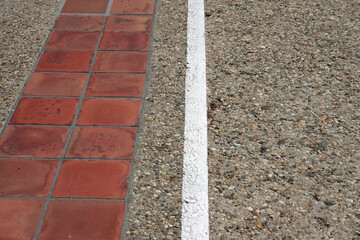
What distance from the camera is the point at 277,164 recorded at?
2.73 meters

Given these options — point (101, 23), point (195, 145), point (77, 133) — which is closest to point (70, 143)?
point (77, 133)

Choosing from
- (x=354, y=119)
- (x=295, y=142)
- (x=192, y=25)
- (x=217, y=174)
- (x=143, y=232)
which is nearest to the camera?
(x=143, y=232)

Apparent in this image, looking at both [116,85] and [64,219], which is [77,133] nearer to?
[116,85]

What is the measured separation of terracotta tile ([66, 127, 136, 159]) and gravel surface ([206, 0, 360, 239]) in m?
0.55

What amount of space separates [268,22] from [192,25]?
72 cm

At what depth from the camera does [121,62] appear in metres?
3.65

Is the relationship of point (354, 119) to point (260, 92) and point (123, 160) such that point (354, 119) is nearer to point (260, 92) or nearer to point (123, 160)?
point (260, 92)

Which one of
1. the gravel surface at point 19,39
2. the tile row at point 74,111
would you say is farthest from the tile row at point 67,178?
the gravel surface at point 19,39

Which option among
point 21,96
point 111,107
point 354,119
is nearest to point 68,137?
point 111,107

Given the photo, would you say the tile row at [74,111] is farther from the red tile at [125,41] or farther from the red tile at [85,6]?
the red tile at [85,6]

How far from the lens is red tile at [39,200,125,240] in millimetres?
2361

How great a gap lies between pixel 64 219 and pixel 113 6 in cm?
262

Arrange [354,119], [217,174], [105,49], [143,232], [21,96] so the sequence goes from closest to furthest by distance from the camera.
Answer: [143,232]
[217,174]
[354,119]
[21,96]
[105,49]

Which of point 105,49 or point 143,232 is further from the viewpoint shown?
point 105,49
